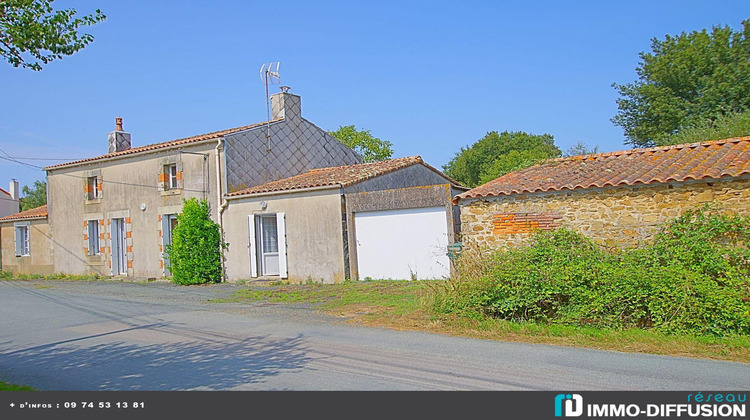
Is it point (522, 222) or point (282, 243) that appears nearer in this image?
point (522, 222)

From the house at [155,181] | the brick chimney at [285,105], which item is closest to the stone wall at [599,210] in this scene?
the house at [155,181]

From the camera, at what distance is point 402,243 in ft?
51.4

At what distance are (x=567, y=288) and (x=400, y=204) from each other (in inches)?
277

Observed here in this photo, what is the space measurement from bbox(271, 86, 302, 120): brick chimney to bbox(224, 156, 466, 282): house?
284 centimetres

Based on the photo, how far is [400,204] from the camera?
15586 millimetres

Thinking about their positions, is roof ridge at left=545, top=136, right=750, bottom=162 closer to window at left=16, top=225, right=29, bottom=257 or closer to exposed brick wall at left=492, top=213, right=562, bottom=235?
exposed brick wall at left=492, top=213, right=562, bottom=235

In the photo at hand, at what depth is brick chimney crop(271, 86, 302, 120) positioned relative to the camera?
2059 cm

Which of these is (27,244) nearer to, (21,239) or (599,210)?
(21,239)

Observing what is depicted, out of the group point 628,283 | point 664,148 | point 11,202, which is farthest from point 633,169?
point 11,202

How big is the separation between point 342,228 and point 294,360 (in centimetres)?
922

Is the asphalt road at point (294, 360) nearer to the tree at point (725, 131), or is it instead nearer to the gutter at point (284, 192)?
the gutter at point (284, 192)

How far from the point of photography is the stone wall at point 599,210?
10031mm

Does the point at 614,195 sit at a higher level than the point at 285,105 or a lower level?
lower
